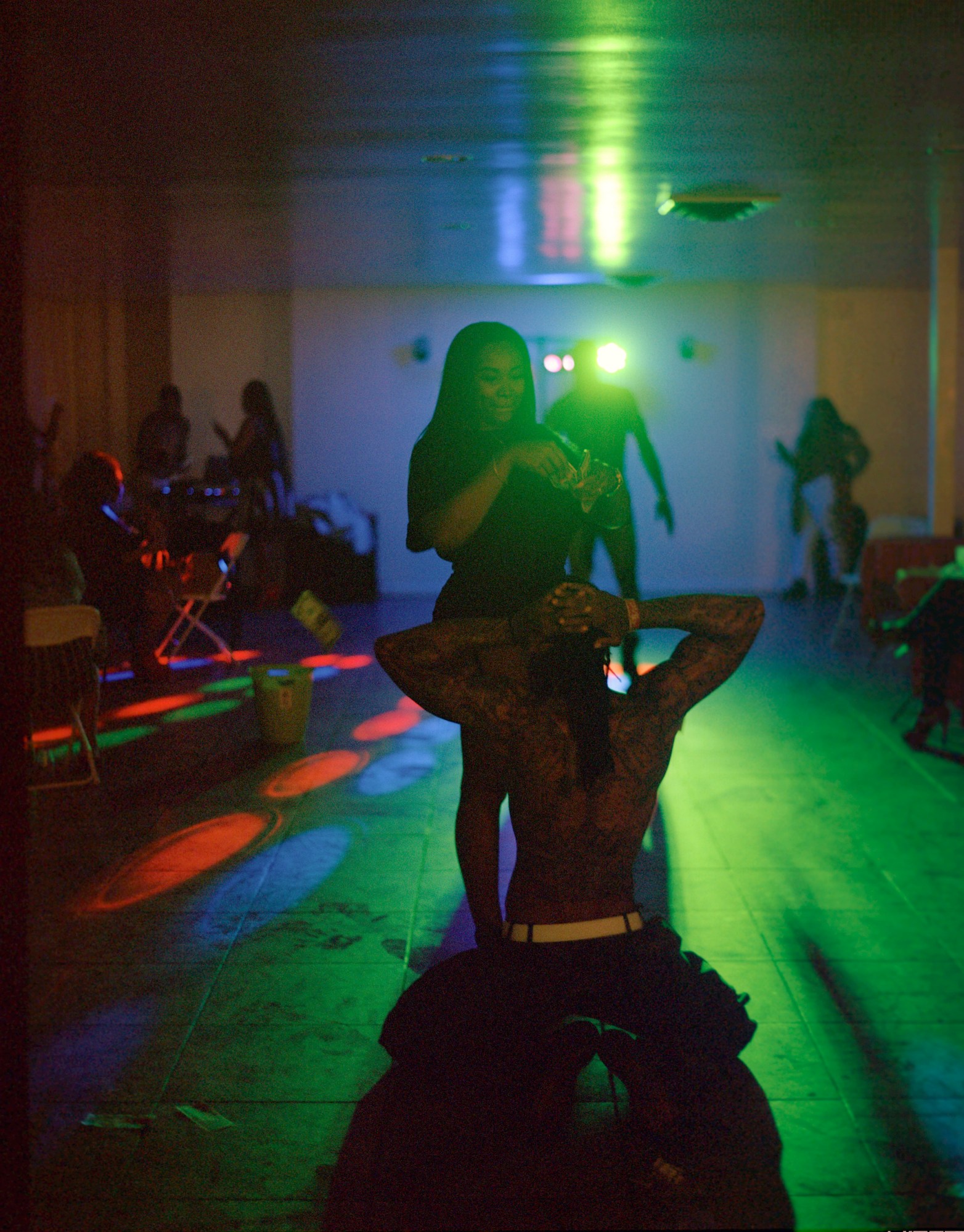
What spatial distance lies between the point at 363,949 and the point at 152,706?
3640 millimetres

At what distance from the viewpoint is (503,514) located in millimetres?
2641

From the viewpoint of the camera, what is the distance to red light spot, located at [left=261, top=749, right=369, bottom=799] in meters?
5.05

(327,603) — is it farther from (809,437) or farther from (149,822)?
(149,822)

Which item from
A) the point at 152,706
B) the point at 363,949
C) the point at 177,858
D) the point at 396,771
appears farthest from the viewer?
the point at 152,706

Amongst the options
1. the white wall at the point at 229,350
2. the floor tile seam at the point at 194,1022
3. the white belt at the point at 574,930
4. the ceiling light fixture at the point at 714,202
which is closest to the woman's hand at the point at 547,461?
the white belt at the point at 574,930

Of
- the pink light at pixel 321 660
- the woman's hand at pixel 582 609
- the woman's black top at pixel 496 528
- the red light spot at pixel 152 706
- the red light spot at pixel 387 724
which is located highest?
the woman's black top at pixel 496 528

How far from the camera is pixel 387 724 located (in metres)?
6.31

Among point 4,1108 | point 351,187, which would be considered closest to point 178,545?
point 351,187

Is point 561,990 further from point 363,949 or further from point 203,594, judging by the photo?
point 203,594

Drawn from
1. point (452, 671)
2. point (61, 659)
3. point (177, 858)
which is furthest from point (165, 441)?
point (452, 671)

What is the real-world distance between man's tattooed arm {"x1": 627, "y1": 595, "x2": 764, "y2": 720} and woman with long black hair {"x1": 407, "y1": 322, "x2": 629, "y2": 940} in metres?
0.33

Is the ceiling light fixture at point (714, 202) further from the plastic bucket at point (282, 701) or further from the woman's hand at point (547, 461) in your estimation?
the woman's hand at point (547, 461)

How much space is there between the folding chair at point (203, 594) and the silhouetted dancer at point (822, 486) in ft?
16.8

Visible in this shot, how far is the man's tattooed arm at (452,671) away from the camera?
→ 2264 millimetres
